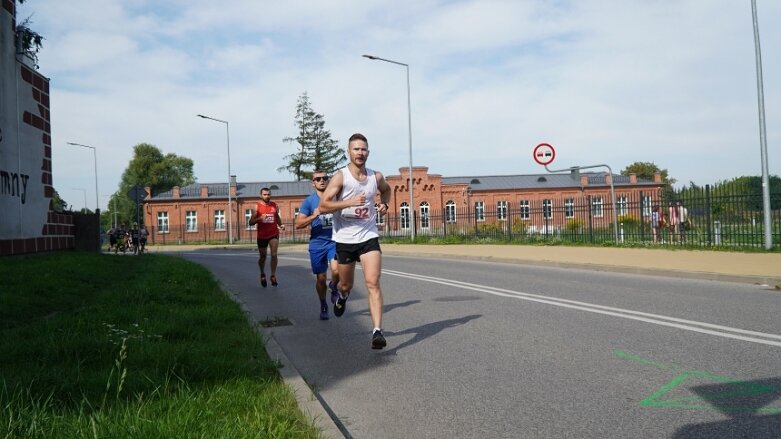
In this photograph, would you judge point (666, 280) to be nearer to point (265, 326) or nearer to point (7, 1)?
point (265, 326)

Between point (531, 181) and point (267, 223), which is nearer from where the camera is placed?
point (267, 223)

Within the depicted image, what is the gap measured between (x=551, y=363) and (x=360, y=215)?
222 cm

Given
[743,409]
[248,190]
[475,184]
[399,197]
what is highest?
[248,190]

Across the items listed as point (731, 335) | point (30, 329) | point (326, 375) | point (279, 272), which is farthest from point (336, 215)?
point (279, 272)

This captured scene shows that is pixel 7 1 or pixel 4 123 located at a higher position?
pixel 7 1

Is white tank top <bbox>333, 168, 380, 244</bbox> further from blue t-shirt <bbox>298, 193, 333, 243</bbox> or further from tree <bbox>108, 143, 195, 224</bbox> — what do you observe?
tree <bbox>108, 143, 195, 224</bbox>

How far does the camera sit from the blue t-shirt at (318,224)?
8.80 meters

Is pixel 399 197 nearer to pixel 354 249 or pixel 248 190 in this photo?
pixel 248 190

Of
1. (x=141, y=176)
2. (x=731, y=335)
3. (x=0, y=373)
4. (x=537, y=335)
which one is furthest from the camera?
(x=141, y=176)

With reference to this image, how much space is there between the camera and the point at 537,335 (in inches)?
261

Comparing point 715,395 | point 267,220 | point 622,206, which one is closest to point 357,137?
point 715,395

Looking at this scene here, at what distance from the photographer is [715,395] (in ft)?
13.9

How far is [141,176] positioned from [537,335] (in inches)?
3806

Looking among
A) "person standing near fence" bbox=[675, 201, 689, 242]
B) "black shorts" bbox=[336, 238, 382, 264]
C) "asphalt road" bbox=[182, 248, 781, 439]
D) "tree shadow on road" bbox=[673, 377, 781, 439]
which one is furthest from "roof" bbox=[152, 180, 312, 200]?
"tree shadow on road" bbox=[673, 377, 781, 439]
